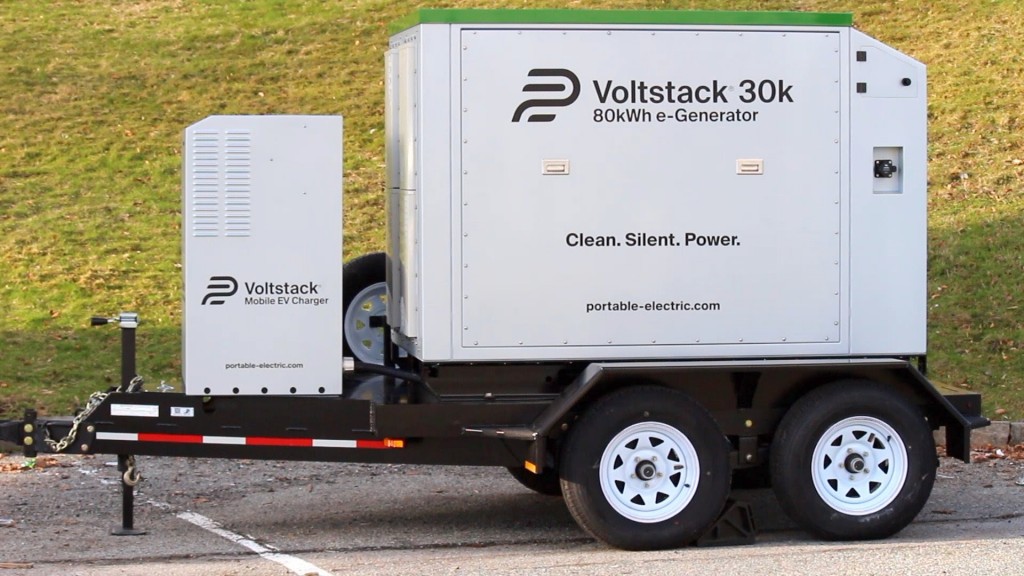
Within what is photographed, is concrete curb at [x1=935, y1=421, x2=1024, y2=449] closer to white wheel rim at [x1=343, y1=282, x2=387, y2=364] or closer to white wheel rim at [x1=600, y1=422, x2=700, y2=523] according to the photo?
white wheel rim at [x1=600, y1=422, x2=700, y2=523]

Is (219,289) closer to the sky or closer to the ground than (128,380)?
closer to the sky

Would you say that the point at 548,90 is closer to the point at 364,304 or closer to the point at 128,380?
the point at 364,304

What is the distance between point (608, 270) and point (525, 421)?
0.89 m

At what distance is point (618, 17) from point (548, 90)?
20.5 inches

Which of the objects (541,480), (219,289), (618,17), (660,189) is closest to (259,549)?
(219,289)

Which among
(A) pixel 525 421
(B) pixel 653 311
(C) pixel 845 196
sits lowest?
(A) pixel 525 421

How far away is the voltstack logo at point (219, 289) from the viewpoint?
23.0 ft

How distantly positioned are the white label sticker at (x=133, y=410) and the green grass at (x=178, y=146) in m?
3.41

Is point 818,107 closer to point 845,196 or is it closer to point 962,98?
point 845,196

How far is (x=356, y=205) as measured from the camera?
1502 cm

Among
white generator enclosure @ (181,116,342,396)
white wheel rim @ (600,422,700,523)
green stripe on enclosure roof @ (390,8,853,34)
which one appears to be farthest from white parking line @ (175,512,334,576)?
green stripe on enclosure roof @ (390,8,853,34)

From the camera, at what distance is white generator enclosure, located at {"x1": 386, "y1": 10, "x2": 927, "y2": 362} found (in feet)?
22.9

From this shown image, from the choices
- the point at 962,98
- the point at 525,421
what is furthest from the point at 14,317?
the point at 962,98

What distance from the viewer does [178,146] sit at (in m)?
16.4
